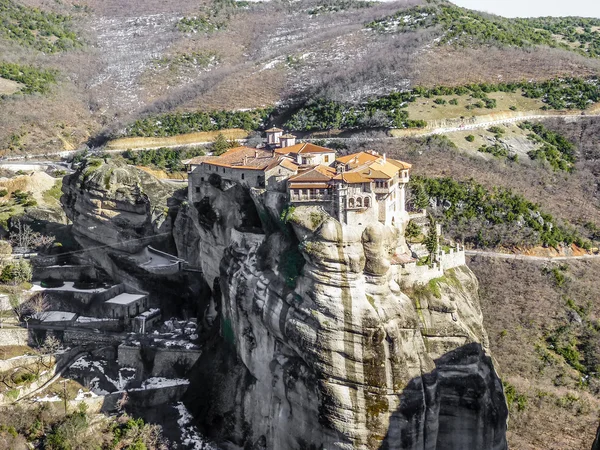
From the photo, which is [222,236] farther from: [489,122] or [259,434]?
[489,122]

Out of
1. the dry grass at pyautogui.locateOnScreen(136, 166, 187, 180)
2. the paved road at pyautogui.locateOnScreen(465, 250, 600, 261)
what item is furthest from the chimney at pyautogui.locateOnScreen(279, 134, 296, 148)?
the dry grass at pyautogui.locateOnScreen(136, 166, 187, 180)

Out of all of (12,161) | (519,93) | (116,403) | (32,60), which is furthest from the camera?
(32,60)

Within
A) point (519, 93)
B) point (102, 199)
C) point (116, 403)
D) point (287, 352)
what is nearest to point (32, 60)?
point (102, 199)

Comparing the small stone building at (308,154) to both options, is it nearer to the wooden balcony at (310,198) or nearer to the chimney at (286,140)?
the chimney at (286,140)

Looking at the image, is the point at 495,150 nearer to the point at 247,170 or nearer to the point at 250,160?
the point at 250,160

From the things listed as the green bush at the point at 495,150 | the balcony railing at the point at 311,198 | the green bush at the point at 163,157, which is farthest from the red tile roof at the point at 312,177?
the green bush at the point at 163,157

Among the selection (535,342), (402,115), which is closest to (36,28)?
(402,115)

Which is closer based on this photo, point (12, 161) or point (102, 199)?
point (102, 199)

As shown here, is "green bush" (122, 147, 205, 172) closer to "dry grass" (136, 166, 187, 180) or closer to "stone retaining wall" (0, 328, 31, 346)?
"dry grass" (136, 166, 187, 180)
